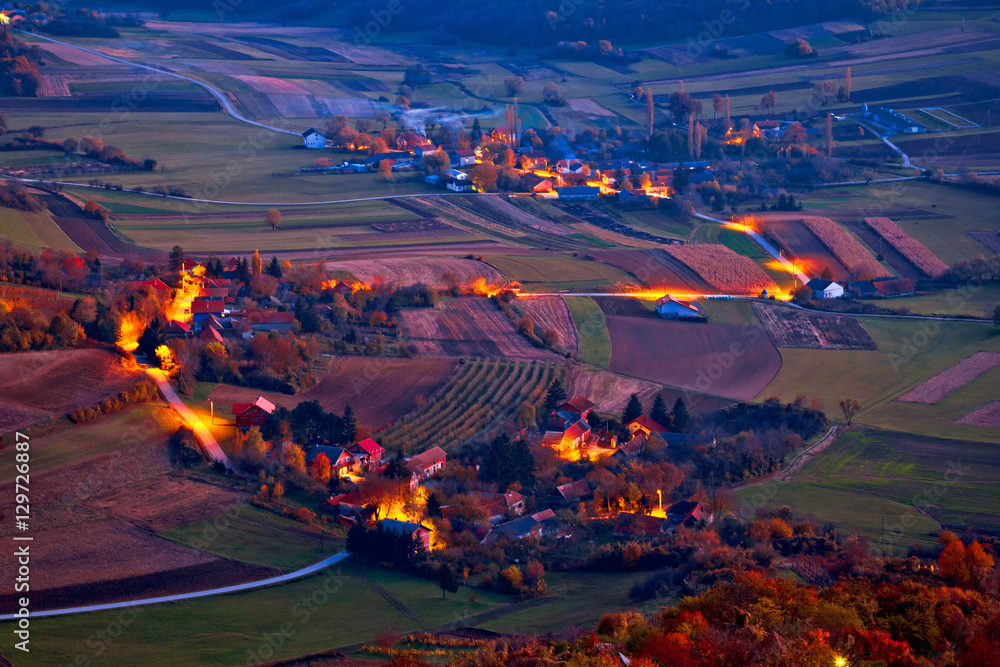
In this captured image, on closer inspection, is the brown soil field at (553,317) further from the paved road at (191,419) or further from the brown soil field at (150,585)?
the brown soil field at (150,585)

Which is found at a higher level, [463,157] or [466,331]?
[463,157]

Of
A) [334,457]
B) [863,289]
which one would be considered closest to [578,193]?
[863,289]

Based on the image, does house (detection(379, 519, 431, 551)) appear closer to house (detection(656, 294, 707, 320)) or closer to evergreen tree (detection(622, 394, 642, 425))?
evergreen tree (detection(622, 394, 642, 425))

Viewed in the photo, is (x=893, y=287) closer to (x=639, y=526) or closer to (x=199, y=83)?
(x=639, y=526)

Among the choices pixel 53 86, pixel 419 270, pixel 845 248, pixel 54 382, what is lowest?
pixel 845 248

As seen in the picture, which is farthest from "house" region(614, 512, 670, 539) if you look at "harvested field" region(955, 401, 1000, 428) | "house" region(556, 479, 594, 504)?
"harvested field" region(955, 401, 1000, 428)

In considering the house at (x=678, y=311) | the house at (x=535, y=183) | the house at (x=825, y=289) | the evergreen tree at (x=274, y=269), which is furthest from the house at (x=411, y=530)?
the house at (x=535, y=183)
